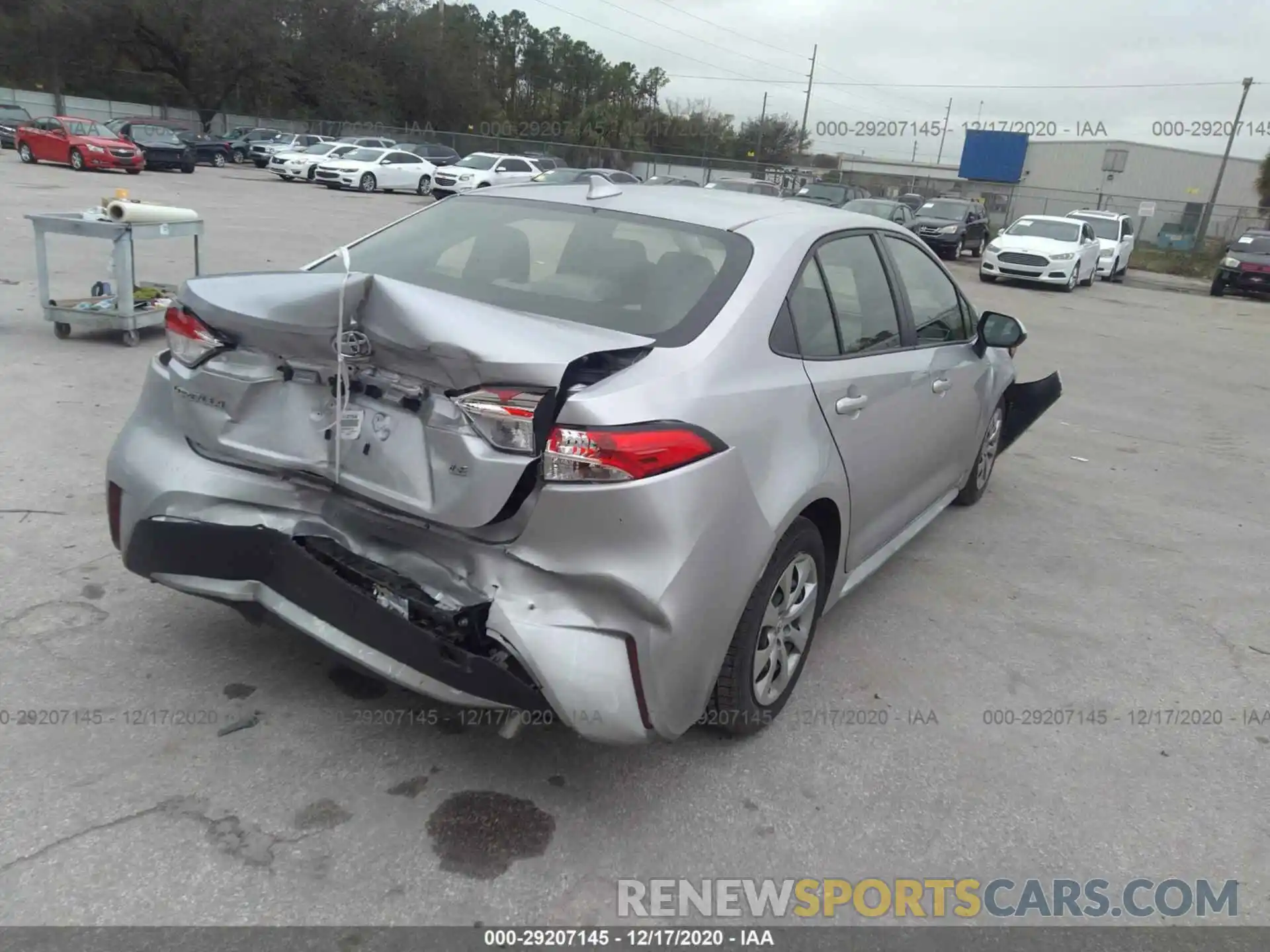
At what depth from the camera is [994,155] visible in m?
47.9

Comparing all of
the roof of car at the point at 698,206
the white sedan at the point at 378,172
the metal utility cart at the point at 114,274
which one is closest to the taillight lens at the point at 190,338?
the roof of car at the point at 698,206

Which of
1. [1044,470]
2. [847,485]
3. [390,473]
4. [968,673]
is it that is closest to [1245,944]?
[968,673]

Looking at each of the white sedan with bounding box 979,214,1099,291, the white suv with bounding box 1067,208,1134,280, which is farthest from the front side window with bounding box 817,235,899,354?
the white suv with bounding box 1067,208,1134,280

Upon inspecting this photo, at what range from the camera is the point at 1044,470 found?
22.9 ft

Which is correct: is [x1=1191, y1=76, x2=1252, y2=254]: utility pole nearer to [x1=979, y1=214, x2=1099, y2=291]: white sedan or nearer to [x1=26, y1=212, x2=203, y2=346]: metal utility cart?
[x1=979, y1=214, x2=1099, y2=291]: white sedan

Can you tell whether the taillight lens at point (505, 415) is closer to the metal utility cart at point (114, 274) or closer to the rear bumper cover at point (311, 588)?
the rear bumper cover at point (311, 588)

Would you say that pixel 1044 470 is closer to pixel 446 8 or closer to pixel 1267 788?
pixel 1267 788

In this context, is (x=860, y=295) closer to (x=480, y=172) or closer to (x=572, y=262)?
(x=572, y=262)

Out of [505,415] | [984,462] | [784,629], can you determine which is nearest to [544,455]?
[505,415]

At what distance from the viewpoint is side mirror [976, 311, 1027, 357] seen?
4.93m

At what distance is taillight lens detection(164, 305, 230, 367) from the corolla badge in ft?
1.67

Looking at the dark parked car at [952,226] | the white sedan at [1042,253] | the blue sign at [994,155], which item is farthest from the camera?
the blue sign at [994,155]

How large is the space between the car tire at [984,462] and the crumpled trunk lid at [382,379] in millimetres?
3474

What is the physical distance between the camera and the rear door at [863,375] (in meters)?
3.36
